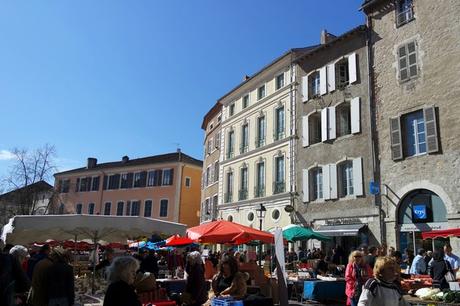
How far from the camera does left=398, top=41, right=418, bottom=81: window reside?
18.4 m

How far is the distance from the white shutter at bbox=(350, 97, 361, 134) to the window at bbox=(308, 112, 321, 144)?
2.75 m

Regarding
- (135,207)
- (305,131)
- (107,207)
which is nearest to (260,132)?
(305,131)

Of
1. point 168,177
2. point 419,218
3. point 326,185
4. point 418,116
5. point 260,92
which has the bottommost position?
point 419,218

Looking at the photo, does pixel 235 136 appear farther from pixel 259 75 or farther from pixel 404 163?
pixel 404 163

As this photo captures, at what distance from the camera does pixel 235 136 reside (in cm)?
3056

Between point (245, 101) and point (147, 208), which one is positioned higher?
point (245, 101)

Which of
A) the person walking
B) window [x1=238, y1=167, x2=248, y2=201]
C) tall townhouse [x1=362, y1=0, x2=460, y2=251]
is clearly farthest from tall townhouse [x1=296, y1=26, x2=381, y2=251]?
the person walking

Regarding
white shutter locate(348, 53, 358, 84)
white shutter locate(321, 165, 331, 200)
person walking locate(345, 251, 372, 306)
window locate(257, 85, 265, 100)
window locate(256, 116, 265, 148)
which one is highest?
window locate(257, 85, 265, 100)

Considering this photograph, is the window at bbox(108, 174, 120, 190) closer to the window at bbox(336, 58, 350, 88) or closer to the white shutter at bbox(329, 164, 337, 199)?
the white shutter at bbox(329, 164, 337, 199)

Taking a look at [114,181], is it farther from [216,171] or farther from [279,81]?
[279,81]

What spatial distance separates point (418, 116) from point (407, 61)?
8.22ft

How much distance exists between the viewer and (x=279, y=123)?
2614 cm

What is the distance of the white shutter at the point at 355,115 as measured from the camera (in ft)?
66.5

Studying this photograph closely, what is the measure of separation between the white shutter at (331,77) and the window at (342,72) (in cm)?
25
